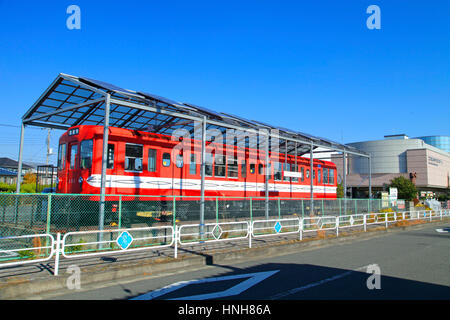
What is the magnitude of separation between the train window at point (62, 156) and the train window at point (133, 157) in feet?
8.73

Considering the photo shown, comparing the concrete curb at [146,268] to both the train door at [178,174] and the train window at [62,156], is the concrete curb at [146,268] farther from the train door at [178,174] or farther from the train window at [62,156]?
the train window at [62,156]

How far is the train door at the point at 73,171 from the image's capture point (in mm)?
13152

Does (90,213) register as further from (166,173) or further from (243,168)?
(243,168)

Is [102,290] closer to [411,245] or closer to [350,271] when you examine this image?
[350,271]

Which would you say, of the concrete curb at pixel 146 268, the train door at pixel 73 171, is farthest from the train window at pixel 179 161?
the concrete curb at pixel 146 268

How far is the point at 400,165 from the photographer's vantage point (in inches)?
3100

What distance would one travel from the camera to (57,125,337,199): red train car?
13.0 metres

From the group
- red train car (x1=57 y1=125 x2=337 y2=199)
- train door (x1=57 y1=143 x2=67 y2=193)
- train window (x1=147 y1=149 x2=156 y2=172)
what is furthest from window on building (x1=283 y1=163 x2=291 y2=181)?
train door (x1=57 y1=143 x2=67 y2=193)

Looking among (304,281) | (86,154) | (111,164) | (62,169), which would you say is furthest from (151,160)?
(304,281)

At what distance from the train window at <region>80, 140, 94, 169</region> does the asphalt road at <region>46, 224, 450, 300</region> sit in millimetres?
6536

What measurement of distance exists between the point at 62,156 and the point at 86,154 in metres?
1.86

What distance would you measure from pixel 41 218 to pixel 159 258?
13.1 ft

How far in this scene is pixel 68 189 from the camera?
44.4ft

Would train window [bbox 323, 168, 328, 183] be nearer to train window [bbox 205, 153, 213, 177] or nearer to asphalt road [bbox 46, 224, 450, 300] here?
train window [bbox 205, 153, 213, 177]
